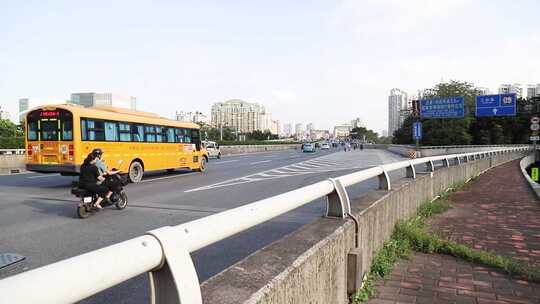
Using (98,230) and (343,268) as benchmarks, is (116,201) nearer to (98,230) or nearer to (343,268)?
(98,230)

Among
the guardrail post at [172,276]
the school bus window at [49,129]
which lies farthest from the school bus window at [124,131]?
the guardrail post at [172,276]

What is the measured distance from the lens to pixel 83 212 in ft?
26.6

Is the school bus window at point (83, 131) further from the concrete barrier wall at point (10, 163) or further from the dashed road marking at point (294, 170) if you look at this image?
the concrete barrier wall at point (10, 163)

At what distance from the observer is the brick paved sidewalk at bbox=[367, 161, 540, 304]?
13.3 feet

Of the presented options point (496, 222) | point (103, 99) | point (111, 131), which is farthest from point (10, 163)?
point (103, 99)

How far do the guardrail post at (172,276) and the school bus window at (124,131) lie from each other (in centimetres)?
1427

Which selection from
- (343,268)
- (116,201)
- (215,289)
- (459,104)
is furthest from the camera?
(459,104)

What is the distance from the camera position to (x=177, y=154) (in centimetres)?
1872

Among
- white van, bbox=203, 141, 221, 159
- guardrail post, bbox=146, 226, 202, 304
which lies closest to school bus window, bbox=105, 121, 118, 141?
guardrail post, bbox=146, 226, 202, 304

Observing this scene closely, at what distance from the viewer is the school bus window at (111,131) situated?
1434 cm

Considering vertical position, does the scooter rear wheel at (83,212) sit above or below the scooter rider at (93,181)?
below

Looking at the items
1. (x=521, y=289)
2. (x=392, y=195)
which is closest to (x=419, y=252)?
(x=392, y=195)

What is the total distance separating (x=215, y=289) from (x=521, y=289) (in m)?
3.84

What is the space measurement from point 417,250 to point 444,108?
39.5 m
